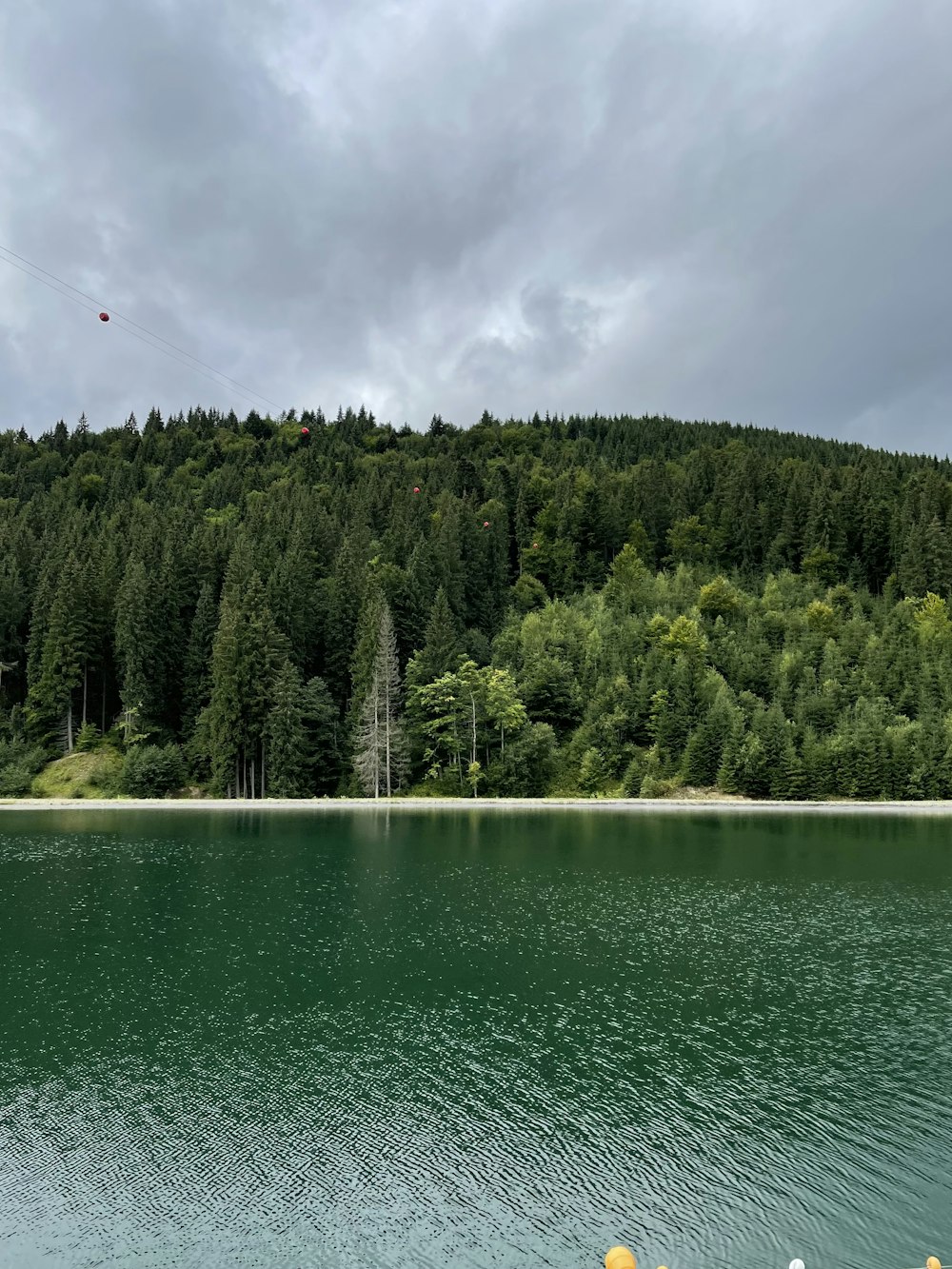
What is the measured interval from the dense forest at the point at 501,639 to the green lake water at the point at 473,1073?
38.5 metres

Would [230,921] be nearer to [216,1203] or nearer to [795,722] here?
[216,1203]

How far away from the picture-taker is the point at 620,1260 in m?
10.0

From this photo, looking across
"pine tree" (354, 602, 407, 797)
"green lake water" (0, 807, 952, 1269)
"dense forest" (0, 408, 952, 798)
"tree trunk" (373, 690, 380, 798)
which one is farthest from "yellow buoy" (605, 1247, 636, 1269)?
"tree trunk" (373, 690, 380, 798)

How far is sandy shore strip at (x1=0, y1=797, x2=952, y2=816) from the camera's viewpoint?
70.9 metres

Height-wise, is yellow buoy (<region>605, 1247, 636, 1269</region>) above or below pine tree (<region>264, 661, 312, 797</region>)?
below

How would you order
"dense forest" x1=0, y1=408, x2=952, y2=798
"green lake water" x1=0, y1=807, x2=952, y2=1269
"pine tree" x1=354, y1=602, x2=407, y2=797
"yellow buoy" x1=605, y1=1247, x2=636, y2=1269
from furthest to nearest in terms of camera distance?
"pine tree" x1=354, y1=602, x2=407, y2=797, "dense forest" x1=0, y1=408, x2=952, y2=798, "green lake water" x1=0, y1=807, x2=952, y2=1269, "yellow buoy" x1=605, y1=1247, x2=636, y2=1269

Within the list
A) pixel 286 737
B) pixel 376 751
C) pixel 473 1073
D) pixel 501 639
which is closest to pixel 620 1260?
pixel 473 1073

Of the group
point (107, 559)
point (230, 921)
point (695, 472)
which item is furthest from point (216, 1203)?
point (695, 472)

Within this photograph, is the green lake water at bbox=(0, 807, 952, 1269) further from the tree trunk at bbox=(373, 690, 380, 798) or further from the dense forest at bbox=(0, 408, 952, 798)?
the dense forest at bbox=(0, 408, 952, 798)

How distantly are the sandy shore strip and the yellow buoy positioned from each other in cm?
6038

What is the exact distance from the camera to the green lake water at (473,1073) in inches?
523

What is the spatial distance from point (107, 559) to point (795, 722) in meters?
73.4

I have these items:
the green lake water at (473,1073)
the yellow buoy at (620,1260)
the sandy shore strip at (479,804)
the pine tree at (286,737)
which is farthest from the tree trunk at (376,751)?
the yellow buoy at (620,1260)

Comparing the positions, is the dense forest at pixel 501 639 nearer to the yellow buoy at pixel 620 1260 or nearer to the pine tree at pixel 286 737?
the pine tree at pixel 286 737
